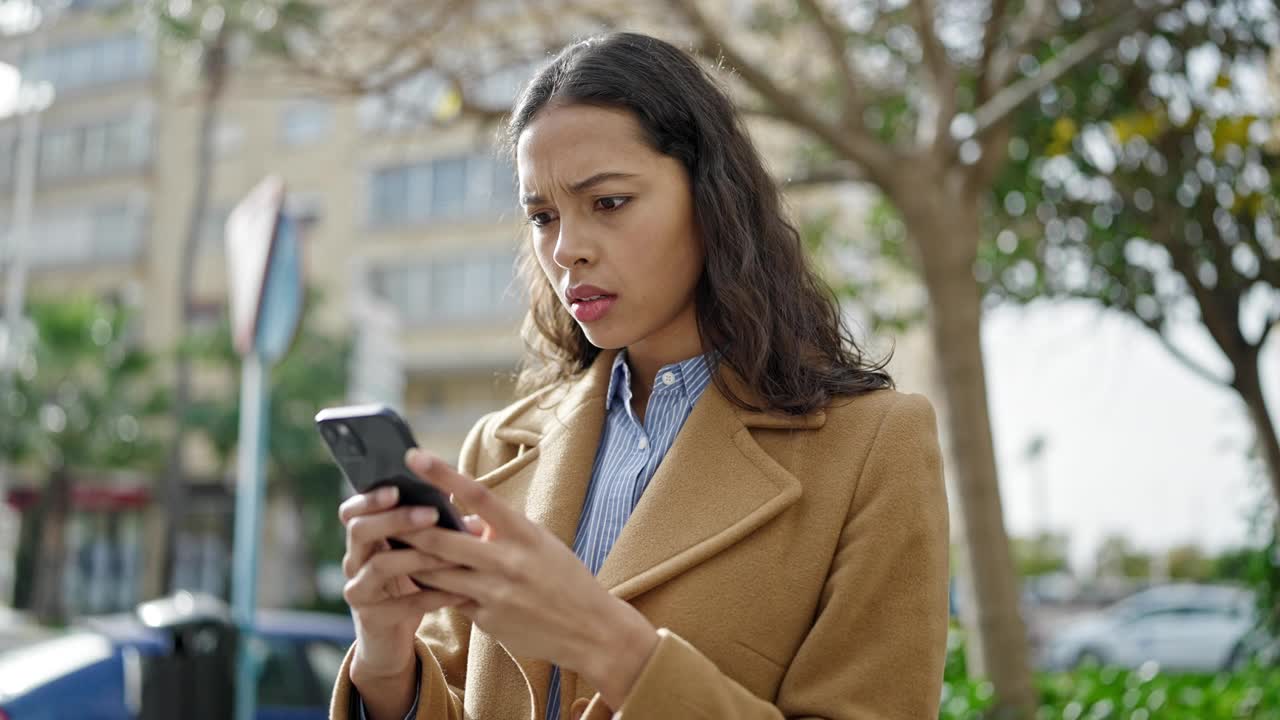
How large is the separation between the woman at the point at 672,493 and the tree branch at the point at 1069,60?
12.1 feet

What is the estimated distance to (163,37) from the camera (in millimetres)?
6070

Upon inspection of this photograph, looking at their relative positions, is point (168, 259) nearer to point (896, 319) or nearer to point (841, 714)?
point (896, 319)

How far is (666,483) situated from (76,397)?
23547mm

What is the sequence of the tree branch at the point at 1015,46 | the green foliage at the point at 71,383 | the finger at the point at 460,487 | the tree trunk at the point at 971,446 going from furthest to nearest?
the green foliage at the point at 71,383
the tree branch at the point at 1015,46
the tree trunk at the point at 971,446
the finger at the point at 460,487

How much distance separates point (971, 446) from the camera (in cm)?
560

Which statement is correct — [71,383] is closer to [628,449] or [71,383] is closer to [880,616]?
[628,449]

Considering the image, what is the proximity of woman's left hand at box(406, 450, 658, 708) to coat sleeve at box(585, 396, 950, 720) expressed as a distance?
171 millimetres

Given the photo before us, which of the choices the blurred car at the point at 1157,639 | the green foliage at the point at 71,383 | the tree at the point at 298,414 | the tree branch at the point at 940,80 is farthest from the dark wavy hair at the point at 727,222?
the green foliage at the point at 71,383

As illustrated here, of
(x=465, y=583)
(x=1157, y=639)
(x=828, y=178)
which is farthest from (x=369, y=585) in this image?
(x=1157, y=639)

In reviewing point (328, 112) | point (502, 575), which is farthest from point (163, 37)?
point (328, 112)

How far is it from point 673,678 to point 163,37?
218 inches

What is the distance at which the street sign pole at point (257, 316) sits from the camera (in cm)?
468

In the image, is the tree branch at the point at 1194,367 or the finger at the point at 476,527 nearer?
the finger at the point at 476,527

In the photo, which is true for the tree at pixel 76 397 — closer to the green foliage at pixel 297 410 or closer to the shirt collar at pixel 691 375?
the green foliage at pixel 297 410
